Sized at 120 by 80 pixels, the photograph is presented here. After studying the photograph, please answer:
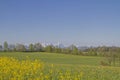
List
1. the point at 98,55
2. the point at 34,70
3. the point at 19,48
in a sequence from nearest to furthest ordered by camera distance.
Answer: the point at 34,70 < the point at 98,55 < the point at 19,48

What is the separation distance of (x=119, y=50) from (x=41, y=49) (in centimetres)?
3445

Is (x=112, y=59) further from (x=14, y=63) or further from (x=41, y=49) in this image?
(x=14, y=63)


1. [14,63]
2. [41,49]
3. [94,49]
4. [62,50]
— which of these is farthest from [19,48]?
[14,63]

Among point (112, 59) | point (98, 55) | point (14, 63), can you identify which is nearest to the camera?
point (14, 63)

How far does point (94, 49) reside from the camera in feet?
299

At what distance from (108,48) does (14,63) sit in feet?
227

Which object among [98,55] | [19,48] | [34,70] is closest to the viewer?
[34,70]

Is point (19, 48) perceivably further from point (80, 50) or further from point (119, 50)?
point (119, 50)

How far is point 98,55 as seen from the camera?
87125 millimetres

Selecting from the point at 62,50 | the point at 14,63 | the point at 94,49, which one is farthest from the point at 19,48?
the point at 14,63

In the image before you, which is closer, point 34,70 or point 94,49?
point 34,70

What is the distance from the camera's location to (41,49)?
3947 inches

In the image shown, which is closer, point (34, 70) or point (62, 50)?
point (34, 70)

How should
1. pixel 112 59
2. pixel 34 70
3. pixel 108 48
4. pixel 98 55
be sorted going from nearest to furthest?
1. pixel 34 70
2. pixel 112 59
3. pixel 108 48
4. pixel 98 55
